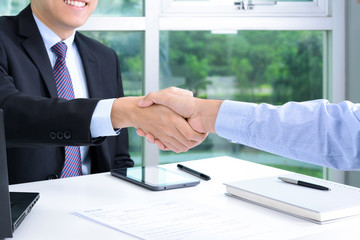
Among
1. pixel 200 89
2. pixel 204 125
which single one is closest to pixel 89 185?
pixel 204 125

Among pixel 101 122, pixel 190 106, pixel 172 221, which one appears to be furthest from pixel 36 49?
pixel 172 221

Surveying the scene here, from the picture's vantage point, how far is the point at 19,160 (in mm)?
1688

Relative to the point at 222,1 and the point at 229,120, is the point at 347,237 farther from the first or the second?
the point at 222,1

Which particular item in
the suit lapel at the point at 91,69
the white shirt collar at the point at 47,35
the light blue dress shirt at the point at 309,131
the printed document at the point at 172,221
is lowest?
the printed document at the point at 172,221

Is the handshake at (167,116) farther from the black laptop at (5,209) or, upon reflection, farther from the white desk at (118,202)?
the black laptop at (5,209)

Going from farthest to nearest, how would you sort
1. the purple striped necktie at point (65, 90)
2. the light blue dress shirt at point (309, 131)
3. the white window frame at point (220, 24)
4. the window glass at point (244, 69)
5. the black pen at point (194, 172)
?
the window glass at point (244, 69)
the white window frame at point (220, 24)
the purple striped necktie at point (65, 90)
the black pen at point (194, 172)
the light blue dress shirt at point (309, 131)

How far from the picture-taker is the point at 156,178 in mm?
1358

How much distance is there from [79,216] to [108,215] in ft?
0.22

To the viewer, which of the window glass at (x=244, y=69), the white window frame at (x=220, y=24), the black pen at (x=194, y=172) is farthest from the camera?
the window glass at (x=244, y=69)

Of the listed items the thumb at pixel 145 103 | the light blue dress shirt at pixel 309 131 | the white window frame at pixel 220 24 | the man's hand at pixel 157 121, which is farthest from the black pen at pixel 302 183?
the white window frame at pixel 220 24

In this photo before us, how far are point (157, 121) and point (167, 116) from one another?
0.17 ft

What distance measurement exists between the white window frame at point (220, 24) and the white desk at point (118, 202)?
104 centimetres

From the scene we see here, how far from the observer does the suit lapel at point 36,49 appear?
1755 mm

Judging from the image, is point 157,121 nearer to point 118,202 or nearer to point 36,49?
point 118,202
